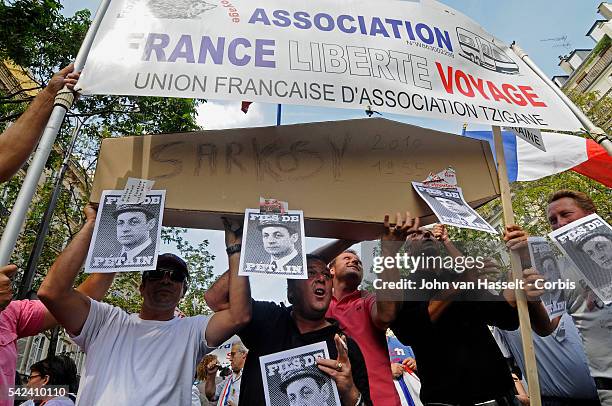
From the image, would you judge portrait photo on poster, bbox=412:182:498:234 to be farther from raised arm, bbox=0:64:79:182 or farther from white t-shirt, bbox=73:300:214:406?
raised arm, bbox=0:64:79:182

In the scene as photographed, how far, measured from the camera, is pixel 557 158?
10.6ft

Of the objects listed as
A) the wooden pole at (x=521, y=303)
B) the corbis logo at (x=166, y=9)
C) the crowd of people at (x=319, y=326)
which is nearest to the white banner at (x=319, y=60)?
the corbis logo at (x=166, y=9)

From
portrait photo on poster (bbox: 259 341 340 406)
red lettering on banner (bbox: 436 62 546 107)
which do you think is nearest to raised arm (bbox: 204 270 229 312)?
portrait photo on poster (bbox: 259 341 340 406)

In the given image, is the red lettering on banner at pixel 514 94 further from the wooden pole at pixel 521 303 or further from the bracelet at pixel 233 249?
the bracelet at pixel 233 249

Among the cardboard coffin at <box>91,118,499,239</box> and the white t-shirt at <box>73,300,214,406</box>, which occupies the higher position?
the cardboard coffin at <box>91,118,499,239</box>

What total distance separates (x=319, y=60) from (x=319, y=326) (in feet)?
4.54

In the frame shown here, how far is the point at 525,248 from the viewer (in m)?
2.25

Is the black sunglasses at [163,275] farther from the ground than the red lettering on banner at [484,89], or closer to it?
closer to it

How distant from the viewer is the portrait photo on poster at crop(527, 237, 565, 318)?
7.62ft

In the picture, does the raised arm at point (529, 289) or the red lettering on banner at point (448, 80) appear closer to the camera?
the raised arm at point (529, 289)

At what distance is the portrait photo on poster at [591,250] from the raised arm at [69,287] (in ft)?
7.52

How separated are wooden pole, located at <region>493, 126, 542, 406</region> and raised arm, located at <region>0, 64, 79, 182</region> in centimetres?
217

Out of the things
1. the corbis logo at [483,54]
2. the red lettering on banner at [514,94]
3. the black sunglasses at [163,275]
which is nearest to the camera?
the black sunglasses at [163,275]

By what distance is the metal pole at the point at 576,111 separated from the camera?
2.51 metres
